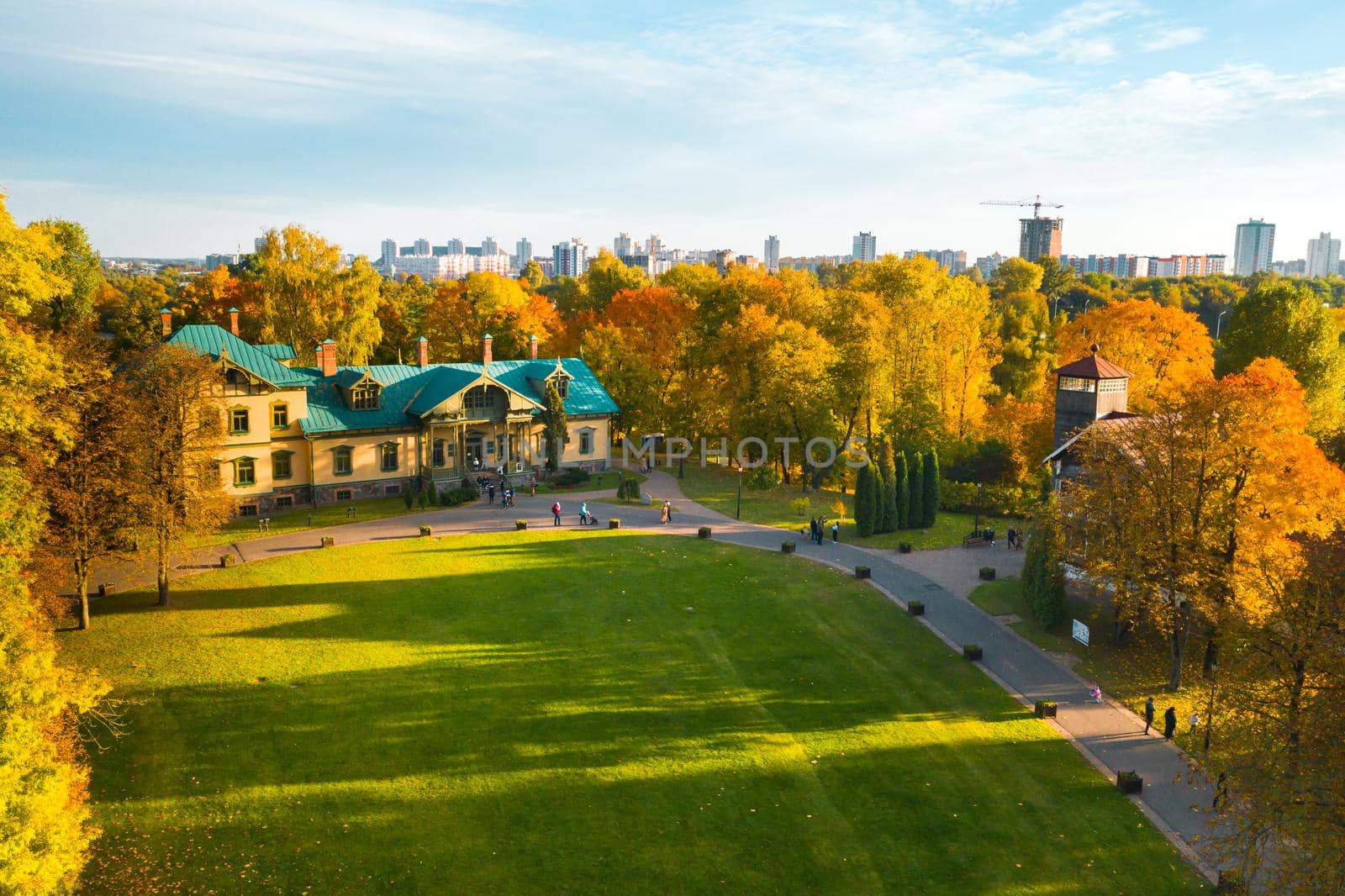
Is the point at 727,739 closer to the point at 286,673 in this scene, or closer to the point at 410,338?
the point at 286,673

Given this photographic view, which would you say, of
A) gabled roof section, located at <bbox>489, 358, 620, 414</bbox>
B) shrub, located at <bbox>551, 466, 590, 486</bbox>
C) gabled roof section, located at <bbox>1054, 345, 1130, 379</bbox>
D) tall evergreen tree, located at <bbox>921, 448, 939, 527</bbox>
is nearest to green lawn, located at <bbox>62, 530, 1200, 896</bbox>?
tall evergreen tree, located at <bbox>921, 448, 939, 527</bbox>

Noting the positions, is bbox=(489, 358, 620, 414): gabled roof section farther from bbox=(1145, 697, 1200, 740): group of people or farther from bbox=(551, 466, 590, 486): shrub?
bbox=(1145, 697, 1200, 740): group of people

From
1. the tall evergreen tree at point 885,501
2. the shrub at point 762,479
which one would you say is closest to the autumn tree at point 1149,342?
the tall evergreen tree at point 885,501

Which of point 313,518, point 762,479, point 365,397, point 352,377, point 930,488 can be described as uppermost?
point 352,377

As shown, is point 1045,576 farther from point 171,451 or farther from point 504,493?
point 171,451

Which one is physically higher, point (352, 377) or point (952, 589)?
point (352, 377)

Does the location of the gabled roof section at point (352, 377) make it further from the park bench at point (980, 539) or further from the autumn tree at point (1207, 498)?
the autumn tree at point (1207, 498)

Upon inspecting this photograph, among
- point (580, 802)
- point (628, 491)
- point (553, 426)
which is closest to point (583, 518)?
point (628, 491)
